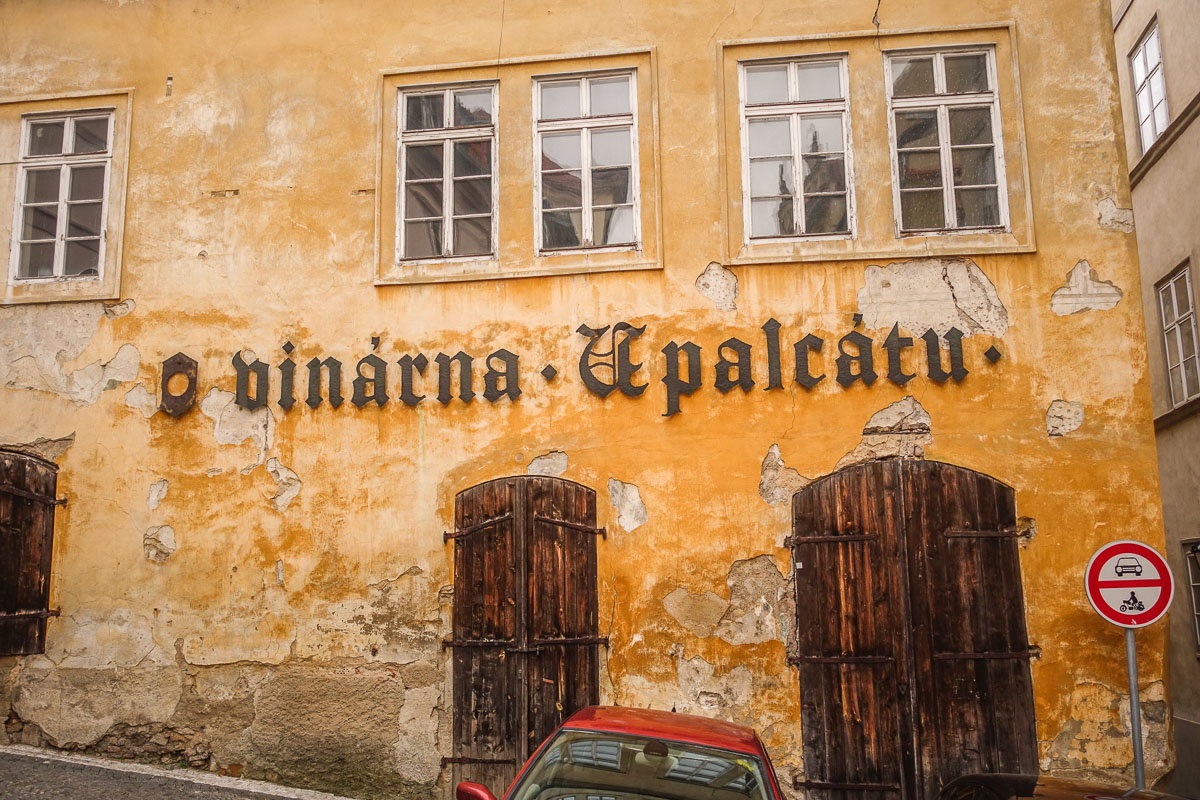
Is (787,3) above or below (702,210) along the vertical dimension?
above

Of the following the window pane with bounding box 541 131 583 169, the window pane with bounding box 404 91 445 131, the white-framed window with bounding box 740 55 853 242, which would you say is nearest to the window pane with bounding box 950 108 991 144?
the white-framed window with bounding box 740 55 853 242

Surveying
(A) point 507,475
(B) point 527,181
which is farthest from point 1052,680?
(B) point 527,181

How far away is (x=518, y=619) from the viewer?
7691 mm

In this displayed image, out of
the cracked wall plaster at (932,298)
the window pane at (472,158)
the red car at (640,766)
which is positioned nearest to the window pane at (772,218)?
the cracked wall plaster at (932,298)

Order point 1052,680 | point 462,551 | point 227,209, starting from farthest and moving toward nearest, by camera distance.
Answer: point 227,209
point 462,551
point 1052,680

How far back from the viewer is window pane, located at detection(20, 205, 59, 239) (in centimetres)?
890

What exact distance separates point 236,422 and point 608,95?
4215 millimetres

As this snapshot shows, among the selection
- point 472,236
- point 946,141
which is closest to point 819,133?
point 946,141

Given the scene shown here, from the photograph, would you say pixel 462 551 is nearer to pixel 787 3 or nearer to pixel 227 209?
pixel 227 209

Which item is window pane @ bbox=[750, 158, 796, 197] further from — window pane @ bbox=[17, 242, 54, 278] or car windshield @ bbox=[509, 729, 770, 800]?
window pane @ bbox=[17, 242, 54, 278]

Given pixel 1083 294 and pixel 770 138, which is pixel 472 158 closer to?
pixel 770 138

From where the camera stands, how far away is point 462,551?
787cm

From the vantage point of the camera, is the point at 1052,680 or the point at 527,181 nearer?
the point at 1052,680

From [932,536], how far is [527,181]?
4.36m
